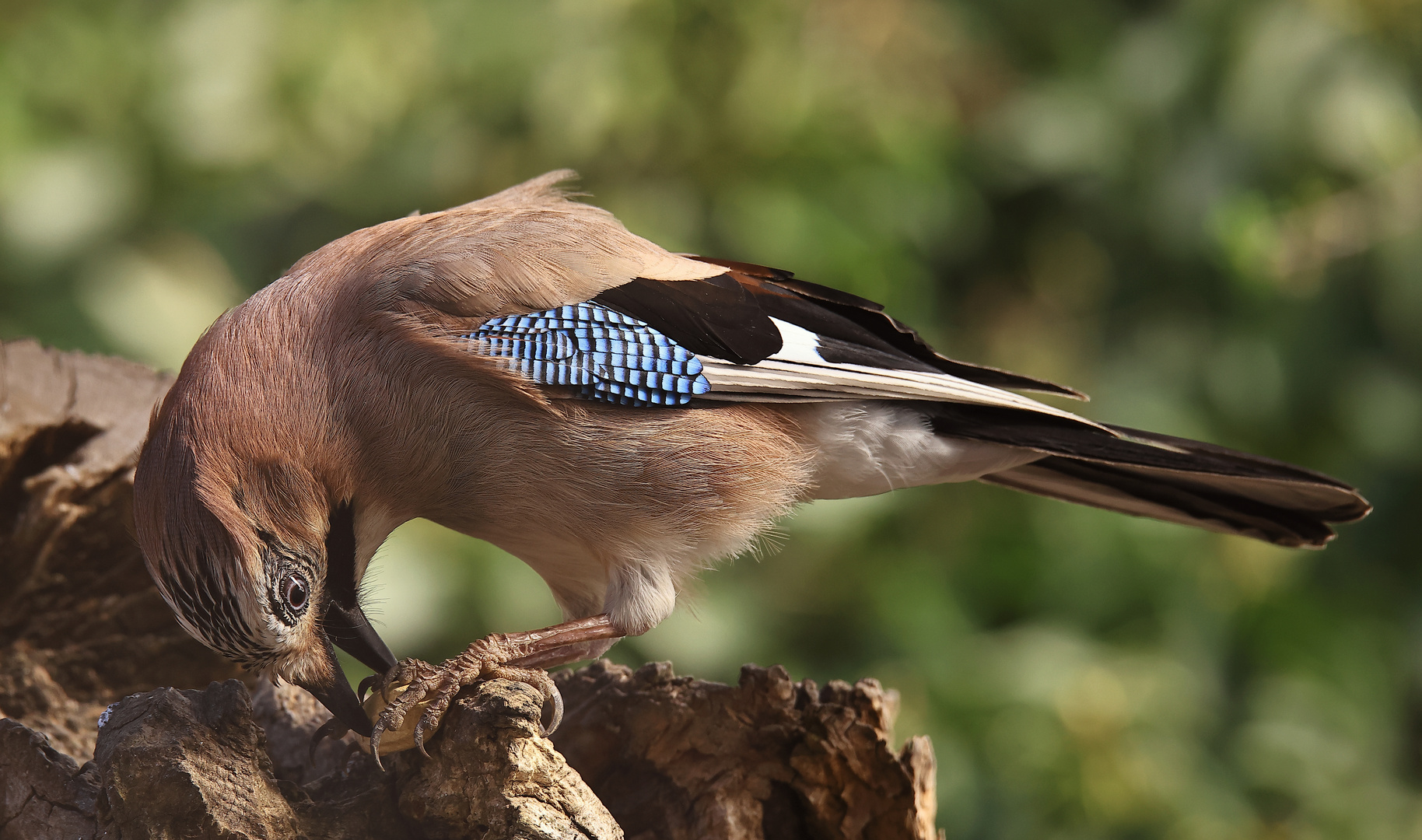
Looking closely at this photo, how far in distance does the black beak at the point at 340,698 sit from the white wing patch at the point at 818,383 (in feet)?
2.94

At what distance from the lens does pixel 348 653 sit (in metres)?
2.35

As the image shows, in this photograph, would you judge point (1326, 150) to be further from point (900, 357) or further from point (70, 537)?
point (70, 537)

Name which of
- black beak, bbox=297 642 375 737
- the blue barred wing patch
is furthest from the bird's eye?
the blue barred wing patch

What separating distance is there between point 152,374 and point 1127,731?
129 inches

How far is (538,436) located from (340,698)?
2.01 ft

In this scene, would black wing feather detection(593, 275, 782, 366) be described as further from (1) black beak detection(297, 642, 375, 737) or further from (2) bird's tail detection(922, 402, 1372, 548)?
(1) black beak detection(297, 642, 375, 737)

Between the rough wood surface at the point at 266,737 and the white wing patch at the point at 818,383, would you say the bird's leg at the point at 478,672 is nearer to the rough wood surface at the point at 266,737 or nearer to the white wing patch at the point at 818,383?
the rough wood surface at the point at 266,737

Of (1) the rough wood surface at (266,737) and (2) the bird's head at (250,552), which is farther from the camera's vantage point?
(2) the bird's head at (250,552)

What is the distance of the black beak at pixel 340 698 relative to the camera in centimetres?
217

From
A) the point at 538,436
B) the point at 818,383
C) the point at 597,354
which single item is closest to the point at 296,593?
the point at 538,436

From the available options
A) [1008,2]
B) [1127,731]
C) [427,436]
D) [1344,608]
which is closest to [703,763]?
[427,436]

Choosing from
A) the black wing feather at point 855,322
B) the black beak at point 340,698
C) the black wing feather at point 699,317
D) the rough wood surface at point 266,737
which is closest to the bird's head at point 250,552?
the black beak at point 340,698

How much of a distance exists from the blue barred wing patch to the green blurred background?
5.17ft

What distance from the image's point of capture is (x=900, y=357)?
264cm
